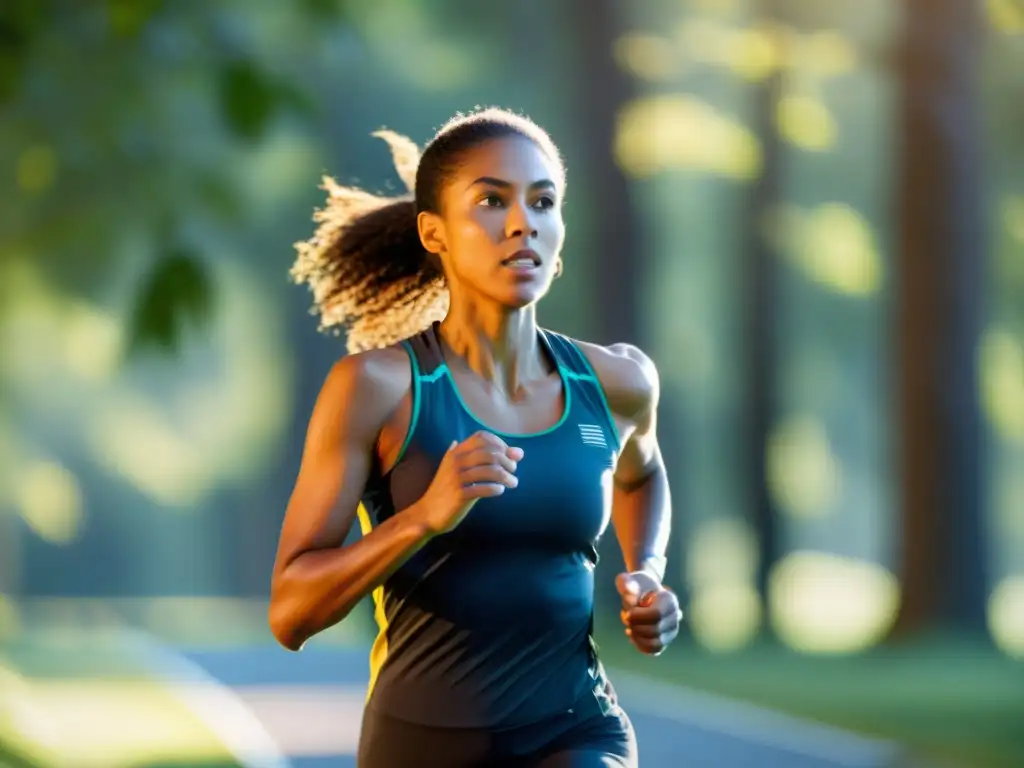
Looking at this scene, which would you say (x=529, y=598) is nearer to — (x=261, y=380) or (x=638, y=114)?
(x=638, y=114)

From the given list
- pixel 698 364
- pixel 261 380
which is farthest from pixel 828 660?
pixel 261 380

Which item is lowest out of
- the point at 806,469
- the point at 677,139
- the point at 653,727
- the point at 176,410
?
the point at 653,727

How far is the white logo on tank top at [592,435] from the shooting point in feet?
15.8

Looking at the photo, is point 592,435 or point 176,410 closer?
point 592,435

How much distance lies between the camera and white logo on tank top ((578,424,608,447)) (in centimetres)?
482

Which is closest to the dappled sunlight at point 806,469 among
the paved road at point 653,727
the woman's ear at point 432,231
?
the paved road at point 653,727

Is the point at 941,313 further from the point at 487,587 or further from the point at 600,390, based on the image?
the point at 487,587

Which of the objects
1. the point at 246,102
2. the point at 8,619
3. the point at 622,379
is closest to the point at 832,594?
the point at 8,619

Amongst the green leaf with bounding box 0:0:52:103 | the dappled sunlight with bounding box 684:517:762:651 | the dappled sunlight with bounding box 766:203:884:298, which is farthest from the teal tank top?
the dappled sunlight with bounding box 766:203:884:298

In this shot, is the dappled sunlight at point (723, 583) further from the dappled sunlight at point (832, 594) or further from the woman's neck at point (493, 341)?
the woman's neck at point (493, 341)

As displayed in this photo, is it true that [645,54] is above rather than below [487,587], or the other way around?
above

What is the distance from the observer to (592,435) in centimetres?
484

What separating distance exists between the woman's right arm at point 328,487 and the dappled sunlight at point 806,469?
25.0 m

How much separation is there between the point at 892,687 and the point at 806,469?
19.2 metres
